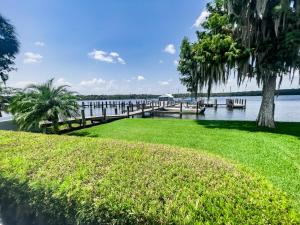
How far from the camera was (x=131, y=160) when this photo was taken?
9.97ft

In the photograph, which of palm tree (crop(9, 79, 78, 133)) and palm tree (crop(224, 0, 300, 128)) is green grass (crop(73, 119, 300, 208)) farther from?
palm tree (crop(224, 0, 300, 128))

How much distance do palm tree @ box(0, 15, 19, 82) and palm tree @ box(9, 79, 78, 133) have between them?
550 inches

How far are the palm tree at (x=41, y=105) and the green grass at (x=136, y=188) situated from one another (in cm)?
634

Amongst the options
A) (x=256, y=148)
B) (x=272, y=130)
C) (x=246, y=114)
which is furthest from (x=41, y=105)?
(x=246, y=114)

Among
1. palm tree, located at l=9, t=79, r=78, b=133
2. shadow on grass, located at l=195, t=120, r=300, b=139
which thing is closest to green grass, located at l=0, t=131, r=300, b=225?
palm tree, located at l=9, t=79, r=78, b=133

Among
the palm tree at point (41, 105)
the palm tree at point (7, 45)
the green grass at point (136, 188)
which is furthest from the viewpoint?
the palm tree at point (7, 45)

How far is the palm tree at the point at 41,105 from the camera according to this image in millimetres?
9523

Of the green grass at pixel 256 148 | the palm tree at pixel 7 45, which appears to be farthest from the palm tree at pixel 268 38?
the palm tree at pixel 7 45

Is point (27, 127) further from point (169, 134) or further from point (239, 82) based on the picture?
point (239, 82)

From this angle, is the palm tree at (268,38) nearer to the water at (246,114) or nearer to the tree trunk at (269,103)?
the tree trunk at (269,103)

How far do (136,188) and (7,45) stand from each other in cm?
2397

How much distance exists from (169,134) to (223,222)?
8309mm

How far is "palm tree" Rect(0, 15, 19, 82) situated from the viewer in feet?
67.4

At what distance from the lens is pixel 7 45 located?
21156 mm
